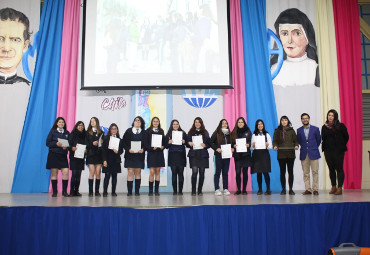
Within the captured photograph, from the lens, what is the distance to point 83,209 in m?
3.97

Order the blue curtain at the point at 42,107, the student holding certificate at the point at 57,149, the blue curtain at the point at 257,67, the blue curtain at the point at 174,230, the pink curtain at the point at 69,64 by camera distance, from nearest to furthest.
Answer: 1. the blue curtain at the point at 174,230
2. the student holding certificate at the point at 57,149
3. the blue curtain at the point at 42,107
4. the pink curtain at the point at 69,64
5. the blue curtain at the point at 257,67

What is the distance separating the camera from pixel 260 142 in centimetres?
556

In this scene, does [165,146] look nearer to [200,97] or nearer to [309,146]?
[200,97]

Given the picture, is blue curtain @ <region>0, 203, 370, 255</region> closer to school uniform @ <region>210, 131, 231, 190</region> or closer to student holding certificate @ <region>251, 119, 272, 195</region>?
student holding certificate @ <region>251, 119, 272, 195</region>

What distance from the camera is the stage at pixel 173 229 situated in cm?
388

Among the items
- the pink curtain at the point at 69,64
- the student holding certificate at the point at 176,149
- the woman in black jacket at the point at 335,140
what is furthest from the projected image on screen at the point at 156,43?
the woman in black jacket at the point at 335,140

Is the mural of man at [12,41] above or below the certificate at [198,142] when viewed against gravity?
above

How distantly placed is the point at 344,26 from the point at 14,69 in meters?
7.75

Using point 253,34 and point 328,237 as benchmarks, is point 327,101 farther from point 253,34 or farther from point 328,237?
point 328,237

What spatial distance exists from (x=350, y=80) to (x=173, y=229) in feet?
20.1

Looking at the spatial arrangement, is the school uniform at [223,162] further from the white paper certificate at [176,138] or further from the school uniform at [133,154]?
the school uniform at [133,154]

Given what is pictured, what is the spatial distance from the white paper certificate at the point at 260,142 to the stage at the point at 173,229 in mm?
1650

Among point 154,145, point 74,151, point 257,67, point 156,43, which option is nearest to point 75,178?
point 74,151

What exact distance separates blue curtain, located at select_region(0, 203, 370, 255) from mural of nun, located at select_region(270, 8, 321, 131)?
4237mm
